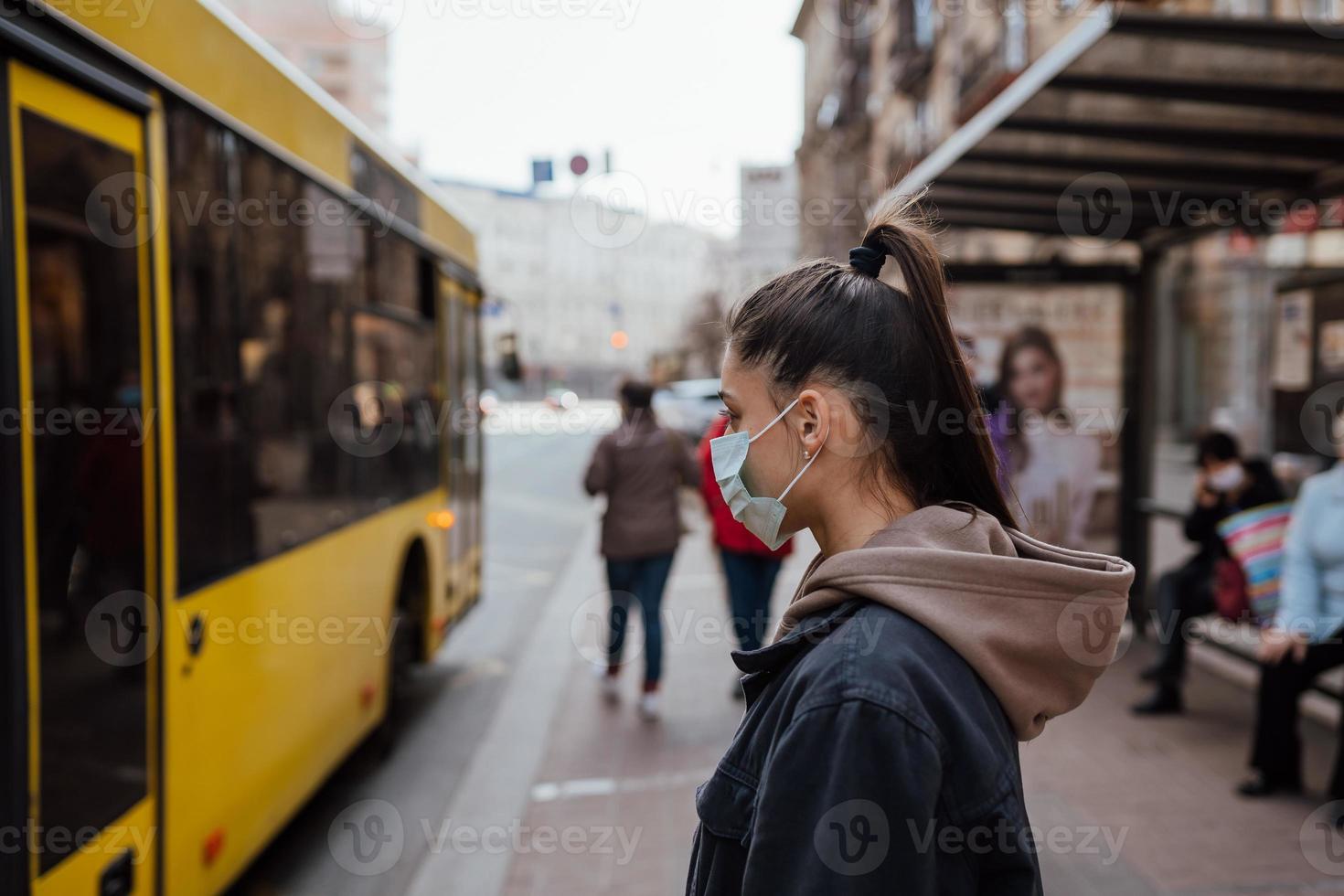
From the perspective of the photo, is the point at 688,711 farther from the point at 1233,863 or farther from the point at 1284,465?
the point at 1284,465

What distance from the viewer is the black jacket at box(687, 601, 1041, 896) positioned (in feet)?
3.59

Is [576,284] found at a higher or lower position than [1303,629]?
higher

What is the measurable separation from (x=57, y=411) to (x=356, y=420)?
106 inches

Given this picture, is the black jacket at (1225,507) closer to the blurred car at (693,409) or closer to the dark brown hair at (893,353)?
the dark brown hair at (893,353)

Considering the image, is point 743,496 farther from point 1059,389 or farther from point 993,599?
point 1059,389

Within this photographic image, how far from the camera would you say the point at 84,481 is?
264 centimetres

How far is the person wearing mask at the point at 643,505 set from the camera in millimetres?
6129

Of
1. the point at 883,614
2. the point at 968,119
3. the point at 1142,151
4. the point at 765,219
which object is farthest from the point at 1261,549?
the point at 968,119

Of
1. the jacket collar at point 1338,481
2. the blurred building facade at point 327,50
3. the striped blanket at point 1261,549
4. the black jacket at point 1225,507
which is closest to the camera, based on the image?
the jacket collar at point 1338,481

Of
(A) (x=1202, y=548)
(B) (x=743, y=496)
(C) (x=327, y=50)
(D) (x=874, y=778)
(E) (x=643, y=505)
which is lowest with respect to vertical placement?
(A) (x=1202, y=548)

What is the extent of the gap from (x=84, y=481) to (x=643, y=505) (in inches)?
147

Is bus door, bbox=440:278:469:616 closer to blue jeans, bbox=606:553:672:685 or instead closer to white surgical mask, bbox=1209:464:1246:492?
blue jeans, bbox=606:553:672:685

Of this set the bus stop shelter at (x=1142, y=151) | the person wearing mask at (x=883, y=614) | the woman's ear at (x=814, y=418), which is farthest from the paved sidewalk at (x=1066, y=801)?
the woman's ear at (x=814, y=418)

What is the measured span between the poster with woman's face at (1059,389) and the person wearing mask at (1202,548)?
51.5 inches
